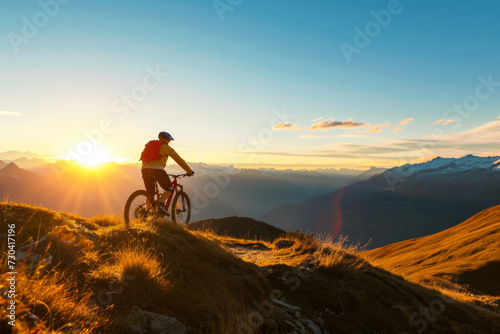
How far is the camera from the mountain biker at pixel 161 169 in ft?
33.3

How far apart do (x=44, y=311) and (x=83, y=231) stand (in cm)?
373

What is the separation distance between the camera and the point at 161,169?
10266 mm

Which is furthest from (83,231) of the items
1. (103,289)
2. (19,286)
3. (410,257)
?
(410,257)

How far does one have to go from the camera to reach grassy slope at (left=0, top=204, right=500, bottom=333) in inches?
159

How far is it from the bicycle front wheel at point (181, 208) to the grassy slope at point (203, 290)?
5.60ft

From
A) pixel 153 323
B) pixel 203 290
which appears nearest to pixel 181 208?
pixel 203 290

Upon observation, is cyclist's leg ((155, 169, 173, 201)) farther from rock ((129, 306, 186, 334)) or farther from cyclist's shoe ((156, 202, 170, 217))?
rock ((129, 306, 186, 334))

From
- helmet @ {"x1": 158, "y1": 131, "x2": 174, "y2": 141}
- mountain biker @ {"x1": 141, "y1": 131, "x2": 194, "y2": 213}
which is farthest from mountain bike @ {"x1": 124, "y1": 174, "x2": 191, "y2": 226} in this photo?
helmet @ {"x1": 158, "y1": 131, "x2": 174, "y2": 141}

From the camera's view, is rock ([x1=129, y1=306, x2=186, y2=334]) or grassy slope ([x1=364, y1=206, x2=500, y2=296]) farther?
grassy slope ([x1=364, y1=206, x2=500, y2=296])

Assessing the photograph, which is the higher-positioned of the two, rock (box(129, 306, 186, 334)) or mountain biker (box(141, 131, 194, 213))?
mountain biker (box(141, 131, 194, 213))

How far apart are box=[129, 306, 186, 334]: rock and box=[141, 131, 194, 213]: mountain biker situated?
252 inches

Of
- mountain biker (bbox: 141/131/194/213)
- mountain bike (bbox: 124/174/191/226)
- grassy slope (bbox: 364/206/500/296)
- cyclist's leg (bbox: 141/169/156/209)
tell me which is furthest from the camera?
grassy slope (bbox: 364/206/500/296)

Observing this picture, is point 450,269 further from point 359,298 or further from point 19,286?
point 19,286

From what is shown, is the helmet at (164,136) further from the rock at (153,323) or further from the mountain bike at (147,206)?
the rock at (153,323)
